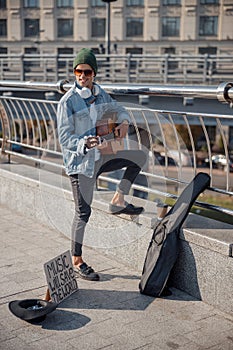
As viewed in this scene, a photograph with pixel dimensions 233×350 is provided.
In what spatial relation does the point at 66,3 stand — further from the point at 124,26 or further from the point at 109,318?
the point at 109,318

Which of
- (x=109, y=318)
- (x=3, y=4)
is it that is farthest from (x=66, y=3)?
(x=109, y=318)

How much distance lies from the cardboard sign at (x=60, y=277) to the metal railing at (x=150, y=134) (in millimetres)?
1037

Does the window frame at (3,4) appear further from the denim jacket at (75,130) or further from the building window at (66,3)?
the denim jacket at (75,130)

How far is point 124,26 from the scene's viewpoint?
180ft

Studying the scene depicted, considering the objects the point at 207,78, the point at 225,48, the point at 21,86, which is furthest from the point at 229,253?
the point at 225,48

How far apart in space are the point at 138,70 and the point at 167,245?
24.3m

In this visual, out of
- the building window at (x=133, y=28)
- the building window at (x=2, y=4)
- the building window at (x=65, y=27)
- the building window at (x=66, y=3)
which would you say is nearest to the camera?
the building window at (x=133, y=28)

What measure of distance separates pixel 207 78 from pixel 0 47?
3720cm

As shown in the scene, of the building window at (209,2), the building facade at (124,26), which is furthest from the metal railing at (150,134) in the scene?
the building window at (209,2)

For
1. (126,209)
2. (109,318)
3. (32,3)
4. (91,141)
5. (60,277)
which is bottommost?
(109,318)

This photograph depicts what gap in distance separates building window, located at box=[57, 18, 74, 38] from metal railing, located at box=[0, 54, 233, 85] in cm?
2358

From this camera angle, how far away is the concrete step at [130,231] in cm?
375

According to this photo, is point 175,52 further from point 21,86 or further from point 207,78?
point 21,86

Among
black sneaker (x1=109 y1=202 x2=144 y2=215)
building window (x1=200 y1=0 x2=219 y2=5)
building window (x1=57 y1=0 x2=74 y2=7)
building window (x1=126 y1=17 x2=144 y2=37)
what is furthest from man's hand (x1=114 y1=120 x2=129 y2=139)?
building window (x1=57 y1=0 x2=74 y2=7)
